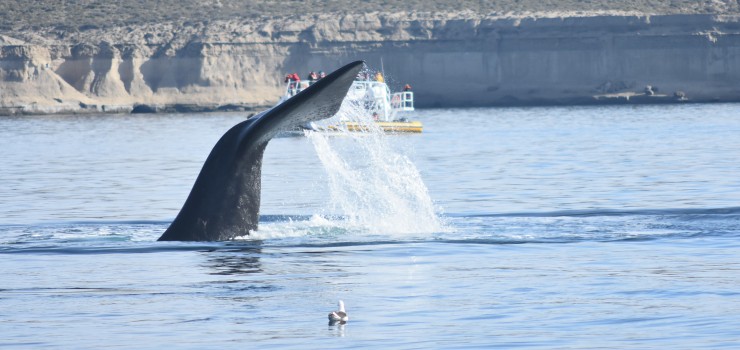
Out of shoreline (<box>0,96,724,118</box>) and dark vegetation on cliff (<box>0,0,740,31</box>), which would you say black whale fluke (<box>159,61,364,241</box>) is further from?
dark vegetation on cliff (<box>0,0,740,31</box>)

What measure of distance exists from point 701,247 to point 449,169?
1702 cm

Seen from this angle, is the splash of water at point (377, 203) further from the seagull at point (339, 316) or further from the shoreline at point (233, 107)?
the shoreline at point (233, 107)

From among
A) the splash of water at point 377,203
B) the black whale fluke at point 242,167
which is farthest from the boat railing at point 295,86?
the black whale fluke at point 242,167

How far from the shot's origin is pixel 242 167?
43.3ft

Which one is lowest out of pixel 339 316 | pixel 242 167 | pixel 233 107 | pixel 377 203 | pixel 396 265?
pixel 233 107

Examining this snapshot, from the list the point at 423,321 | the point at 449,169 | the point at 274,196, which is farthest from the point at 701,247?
the point at 449,169

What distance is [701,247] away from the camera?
15.4 m

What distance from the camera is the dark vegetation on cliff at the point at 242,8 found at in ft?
339

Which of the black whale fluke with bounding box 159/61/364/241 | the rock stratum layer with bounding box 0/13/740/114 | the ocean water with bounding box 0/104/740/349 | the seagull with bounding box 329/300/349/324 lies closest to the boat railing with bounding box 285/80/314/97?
the ocean water with bounding box 0/104/740/349

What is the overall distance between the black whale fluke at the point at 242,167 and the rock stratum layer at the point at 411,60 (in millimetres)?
77239

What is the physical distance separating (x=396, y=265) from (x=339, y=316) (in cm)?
329

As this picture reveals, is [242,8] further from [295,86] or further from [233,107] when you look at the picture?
[295,86]

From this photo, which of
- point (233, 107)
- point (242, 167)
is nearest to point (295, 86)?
point (233, 107)

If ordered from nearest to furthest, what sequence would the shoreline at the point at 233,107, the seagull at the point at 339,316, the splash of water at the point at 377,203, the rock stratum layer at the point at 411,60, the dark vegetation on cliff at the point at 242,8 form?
the seagull at the point at 339,316 < the splash of water at the point at 377,203 < the shoreline at the point at 233,107 < the rock stratum layer at the point at 411,60 < the dark vegetation on cliff at the point at 242,8
